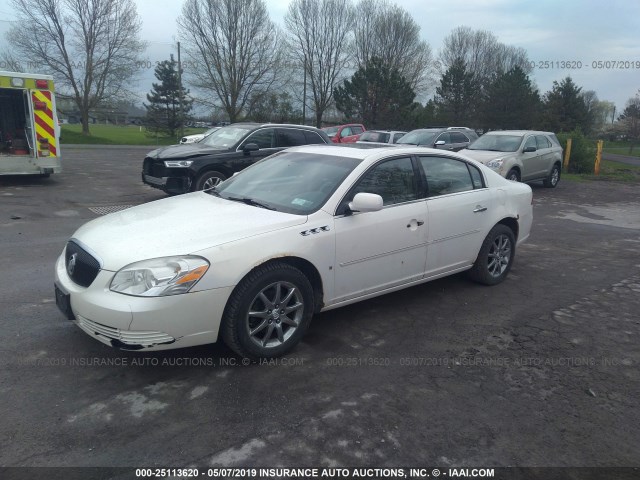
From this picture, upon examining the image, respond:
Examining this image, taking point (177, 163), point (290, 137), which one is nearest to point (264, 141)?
point (290, 137)

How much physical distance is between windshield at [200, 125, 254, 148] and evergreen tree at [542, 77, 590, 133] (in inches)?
1472

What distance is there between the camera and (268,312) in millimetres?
3711

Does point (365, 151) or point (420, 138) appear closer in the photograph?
point (365, 151)

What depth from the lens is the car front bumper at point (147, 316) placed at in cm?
323

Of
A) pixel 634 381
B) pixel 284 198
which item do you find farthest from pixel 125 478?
pixel 634 381

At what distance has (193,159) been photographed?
9.94 m

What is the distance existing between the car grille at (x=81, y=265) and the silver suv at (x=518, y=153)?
37.0ft

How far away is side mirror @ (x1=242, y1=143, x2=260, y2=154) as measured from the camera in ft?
33.2

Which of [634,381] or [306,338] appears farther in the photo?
[306,338]

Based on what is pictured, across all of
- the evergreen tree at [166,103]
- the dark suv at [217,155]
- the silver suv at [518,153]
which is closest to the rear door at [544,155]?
the silver suv at [518,153]

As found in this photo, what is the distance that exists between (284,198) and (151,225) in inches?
44.4

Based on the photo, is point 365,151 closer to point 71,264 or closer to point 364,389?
point 364,389

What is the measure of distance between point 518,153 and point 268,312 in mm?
11875

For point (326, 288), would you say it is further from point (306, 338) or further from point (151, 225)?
point (151, 225)
